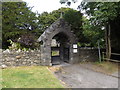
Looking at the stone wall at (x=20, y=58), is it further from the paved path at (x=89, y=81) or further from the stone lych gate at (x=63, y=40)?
the paved path at (x=89, y=81)

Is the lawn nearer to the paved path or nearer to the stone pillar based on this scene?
the paved path

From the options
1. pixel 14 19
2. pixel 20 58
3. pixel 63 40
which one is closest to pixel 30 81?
pixel 20 58

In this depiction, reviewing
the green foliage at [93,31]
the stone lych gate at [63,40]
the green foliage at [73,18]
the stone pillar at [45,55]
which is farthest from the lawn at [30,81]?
the green foliage at [73,18]

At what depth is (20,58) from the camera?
849 centimetres

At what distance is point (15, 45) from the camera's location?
891 cm

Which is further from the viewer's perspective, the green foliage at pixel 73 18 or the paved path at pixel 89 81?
the green foliage at pixel 73 18

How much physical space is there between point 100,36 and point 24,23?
855cm

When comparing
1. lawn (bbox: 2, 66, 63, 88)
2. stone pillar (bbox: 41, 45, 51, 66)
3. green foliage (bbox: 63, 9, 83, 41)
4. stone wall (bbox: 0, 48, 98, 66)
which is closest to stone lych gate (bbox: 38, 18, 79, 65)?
stone pillar (bbox: 41, 45, 51, 66)

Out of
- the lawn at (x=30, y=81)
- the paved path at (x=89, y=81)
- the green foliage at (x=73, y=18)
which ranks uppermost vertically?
the green foliage at (x=73, y=18)

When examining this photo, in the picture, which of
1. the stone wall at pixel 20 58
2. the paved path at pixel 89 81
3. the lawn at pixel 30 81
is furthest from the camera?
the stone wall at pixel 20 58

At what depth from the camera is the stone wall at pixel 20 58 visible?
324 inches

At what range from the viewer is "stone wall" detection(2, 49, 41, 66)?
27.0 feet

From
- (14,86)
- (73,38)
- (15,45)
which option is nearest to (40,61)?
(15,45)

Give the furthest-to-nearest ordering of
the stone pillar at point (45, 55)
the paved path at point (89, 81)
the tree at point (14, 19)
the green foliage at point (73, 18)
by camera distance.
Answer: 1. the tree at point (14, 19)
2. the green foliage at point (73, 18)
3. the stone pillar at point (45, 55)
4. the paved path at point (89, 81)
